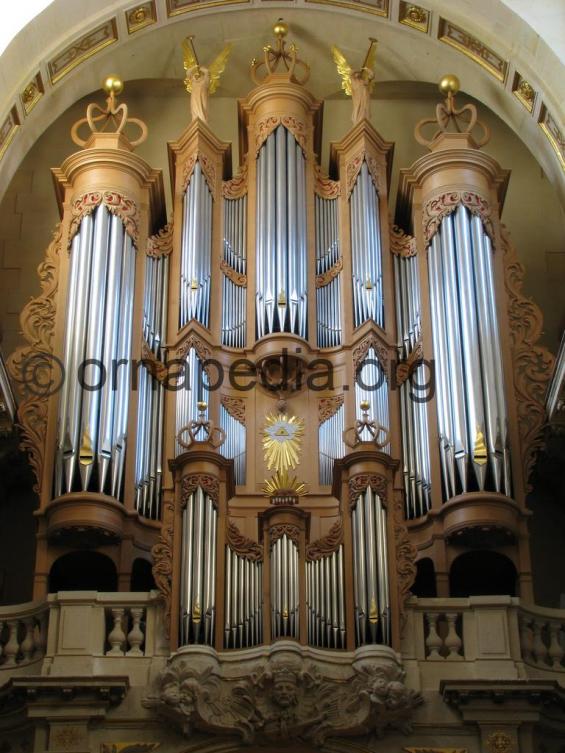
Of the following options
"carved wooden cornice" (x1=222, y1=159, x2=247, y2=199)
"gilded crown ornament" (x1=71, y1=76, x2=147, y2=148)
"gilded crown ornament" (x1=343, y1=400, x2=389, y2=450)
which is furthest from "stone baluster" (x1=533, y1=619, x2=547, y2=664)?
"gilded crown ornament" (x1=71, y1=76, x2=147, y2=148)

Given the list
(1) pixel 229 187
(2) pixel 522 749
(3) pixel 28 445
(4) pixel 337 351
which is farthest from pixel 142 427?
(2) pixel 522 749

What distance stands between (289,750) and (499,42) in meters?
10.0

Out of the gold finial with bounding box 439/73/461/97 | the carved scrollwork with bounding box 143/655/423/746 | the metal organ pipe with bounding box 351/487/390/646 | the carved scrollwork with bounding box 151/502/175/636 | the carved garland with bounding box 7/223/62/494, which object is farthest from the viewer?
the gold finial with bounding box 439/73/461/97

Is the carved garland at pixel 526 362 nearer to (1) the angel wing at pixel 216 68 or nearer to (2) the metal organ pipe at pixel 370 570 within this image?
(2) the metal organ pipe at pixel 370 570

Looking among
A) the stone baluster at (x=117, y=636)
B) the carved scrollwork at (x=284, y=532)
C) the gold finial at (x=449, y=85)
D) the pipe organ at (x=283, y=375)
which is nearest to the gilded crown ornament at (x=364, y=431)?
the pipe organ at (x=283, y=375)

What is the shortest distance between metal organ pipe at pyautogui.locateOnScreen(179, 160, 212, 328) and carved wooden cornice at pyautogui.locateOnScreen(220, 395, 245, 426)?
100cm

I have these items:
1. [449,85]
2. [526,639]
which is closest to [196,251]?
[449,85]

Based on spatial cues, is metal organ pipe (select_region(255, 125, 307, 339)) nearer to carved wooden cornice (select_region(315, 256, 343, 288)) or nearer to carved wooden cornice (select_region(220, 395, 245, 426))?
carved wooden cornice (select_region(315, 256, 343, 288))

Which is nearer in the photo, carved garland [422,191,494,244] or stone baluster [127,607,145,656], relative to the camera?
stone baluster [127,607,145,656]

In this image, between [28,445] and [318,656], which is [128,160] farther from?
[318,656]

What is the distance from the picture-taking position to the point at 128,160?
67.7 feet

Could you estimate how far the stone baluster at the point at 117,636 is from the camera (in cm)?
1644

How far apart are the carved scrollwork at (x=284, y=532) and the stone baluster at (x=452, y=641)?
70.7 inches

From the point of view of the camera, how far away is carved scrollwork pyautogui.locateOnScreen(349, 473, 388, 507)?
1680 cm
